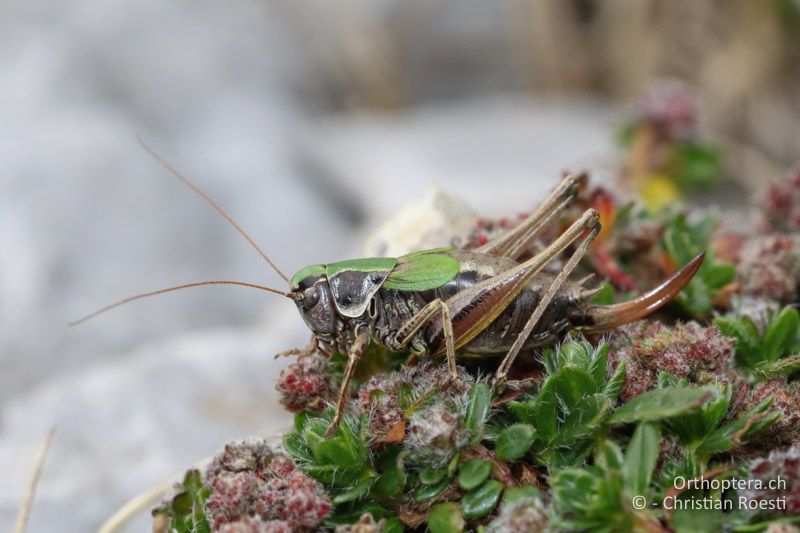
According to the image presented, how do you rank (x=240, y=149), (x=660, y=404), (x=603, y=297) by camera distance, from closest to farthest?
(x=660, y=404), (x=603, y=297), (x=240, y=149)

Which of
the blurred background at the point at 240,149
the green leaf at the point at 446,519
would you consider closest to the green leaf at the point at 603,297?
the green leaf at the point at 446,519

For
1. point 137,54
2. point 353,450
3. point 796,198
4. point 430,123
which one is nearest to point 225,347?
point 353,450

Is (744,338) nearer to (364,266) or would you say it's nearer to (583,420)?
(583,420)

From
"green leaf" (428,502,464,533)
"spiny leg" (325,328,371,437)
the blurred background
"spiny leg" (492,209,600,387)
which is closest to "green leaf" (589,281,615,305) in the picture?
"spiny leg" (492,209,600,387)

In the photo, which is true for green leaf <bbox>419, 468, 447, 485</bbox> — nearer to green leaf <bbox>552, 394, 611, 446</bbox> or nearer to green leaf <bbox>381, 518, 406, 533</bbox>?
green leaf <bbox>381, 518, 406, 533</bbox>

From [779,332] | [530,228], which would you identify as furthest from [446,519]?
[779,332]
